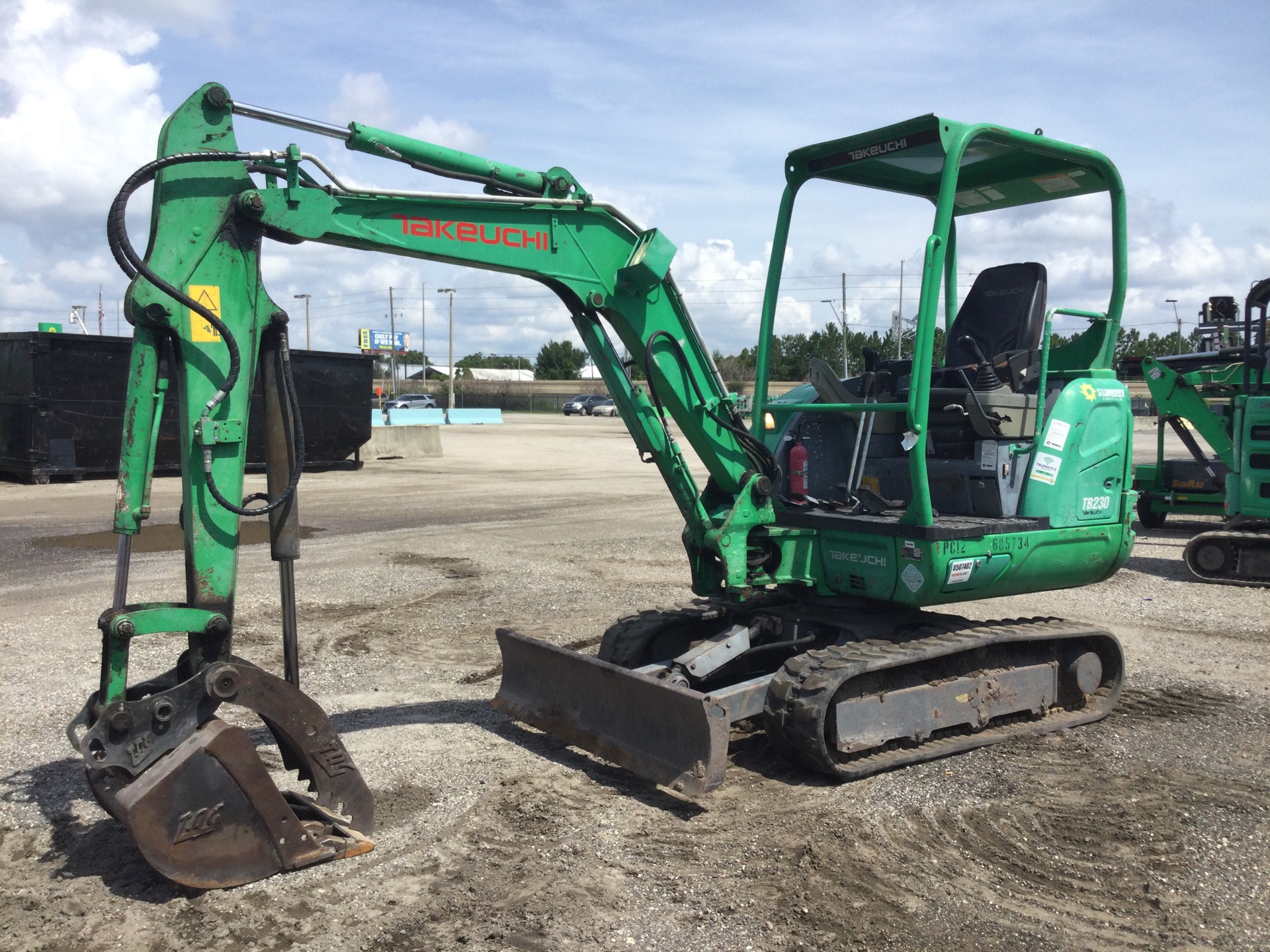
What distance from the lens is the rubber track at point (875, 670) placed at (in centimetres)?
526

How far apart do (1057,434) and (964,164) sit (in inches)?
68.8

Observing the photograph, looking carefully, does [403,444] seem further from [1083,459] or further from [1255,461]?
[1083,459]

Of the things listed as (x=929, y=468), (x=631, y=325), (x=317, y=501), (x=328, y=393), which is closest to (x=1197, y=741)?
(x=929, y=468)

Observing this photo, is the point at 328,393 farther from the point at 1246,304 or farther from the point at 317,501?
the point at 1246,304

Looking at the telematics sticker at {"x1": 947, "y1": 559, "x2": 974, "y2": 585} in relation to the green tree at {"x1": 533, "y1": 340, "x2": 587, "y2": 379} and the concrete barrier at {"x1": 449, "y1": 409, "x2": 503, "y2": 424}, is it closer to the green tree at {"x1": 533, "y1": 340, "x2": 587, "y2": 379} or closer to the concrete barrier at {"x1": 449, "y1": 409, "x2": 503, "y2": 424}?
the concrete barrier at {"x1": 449, "y1": 409, "x2": 503, "y2": 424}

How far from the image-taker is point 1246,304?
457 inches

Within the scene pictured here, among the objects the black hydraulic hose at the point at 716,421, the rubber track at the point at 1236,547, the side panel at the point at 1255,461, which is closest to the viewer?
the black hydraulic hose at the point at 716,421

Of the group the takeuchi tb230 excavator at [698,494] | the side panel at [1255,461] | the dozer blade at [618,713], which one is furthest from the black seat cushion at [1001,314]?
the side panel at [1255,461]

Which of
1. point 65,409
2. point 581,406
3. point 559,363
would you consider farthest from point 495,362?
point 65,409

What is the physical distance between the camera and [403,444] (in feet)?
86.6

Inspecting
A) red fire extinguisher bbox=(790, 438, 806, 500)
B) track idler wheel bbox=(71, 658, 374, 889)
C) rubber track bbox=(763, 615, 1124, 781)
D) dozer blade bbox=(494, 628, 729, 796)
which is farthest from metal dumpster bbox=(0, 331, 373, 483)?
track idler wheel bbox=(71, 658, 374, 889)

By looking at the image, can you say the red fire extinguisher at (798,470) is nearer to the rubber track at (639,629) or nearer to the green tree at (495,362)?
the rubber track at (639,629)

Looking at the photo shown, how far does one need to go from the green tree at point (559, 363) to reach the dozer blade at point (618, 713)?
113126mm

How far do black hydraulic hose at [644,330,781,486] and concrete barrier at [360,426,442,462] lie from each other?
66.1 feet
